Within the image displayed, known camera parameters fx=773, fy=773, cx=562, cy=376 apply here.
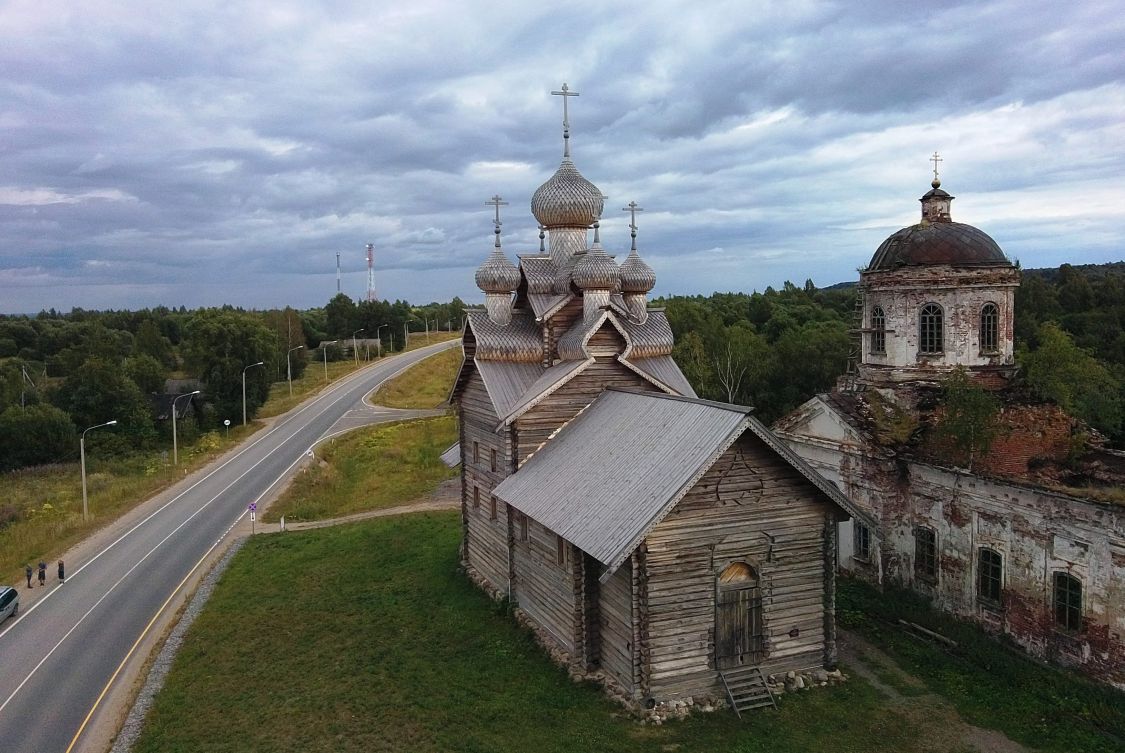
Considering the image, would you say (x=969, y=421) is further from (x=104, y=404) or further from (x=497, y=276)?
(x=104, y=404)

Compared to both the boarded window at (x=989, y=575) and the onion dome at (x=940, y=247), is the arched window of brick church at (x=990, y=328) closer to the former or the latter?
the onion dome at (x=940, y=247)

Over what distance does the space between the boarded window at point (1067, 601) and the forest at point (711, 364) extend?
8.95 meters

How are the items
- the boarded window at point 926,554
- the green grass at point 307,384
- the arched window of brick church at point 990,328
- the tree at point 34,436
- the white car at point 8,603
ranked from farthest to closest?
1. the green grass at point 307,384
2. the tree at point 34,436
3. the white car at point 8,603
4. the arched window of brick church at point 990,328
5. the boarded window at point 926,554

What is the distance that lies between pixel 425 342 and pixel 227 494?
78342 millimetres

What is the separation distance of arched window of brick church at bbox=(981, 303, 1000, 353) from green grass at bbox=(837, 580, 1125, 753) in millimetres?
9263

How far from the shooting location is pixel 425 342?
121188 mm

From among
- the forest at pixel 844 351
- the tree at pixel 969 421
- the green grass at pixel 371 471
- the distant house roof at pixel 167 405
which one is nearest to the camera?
the tree at pixel 969 421

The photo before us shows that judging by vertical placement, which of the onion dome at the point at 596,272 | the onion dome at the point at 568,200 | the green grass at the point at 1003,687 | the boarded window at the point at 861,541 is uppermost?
the onion dome at the point at 568,200

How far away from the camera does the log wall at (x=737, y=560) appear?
17266 mm

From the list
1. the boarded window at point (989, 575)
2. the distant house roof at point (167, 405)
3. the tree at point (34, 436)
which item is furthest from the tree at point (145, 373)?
the boarded window at point (989, 575)

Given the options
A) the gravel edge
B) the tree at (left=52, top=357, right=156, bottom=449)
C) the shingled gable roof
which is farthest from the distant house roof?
the shingled gable roof

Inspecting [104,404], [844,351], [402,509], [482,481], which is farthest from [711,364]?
[104,404]

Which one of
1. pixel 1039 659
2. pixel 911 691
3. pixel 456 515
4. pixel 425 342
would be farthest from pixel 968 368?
pixel 425 342

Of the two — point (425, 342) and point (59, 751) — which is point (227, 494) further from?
point (425, 342)
